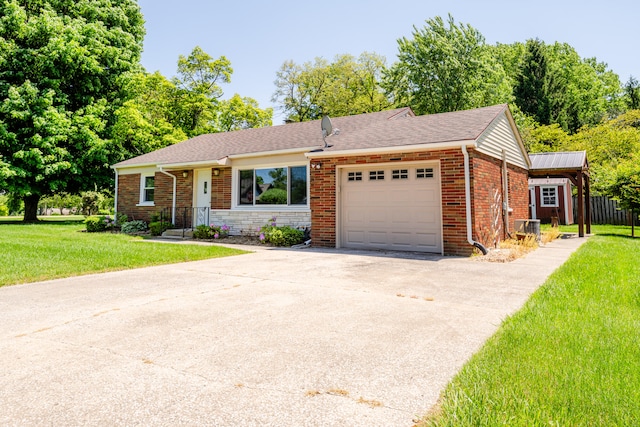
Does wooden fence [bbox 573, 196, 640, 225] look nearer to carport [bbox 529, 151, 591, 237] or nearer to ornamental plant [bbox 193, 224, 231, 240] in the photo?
carport [bbox 529, 151, 591, 237]

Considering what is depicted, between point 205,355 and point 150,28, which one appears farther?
point 150,28

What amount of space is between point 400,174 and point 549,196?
1664 centimetres

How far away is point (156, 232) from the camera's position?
45.4 feet

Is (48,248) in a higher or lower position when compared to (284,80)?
lower

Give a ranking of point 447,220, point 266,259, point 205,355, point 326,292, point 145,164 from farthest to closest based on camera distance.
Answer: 1. point 145,164
2. point 447,220
3. point 266,259
4. point 326,292
5. point 205,355

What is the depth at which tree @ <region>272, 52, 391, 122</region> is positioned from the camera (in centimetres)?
3238

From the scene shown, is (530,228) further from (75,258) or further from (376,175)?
(75,258)

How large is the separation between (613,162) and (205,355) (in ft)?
95.5

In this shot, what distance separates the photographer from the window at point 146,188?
15797 millimetres

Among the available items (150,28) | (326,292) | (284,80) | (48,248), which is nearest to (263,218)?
(48,248)

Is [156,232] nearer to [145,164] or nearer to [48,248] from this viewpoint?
[145,164]

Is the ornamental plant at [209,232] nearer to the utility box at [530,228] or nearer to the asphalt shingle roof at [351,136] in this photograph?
the asphalt shingle roof at [351,136]

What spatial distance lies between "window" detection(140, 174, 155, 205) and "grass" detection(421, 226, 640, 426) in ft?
50.9

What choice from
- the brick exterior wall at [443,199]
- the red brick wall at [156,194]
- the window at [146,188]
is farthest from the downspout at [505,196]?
the window at [146,188]
